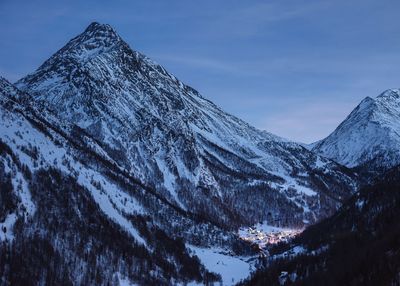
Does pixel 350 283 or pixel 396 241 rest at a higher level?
pixel 396 241

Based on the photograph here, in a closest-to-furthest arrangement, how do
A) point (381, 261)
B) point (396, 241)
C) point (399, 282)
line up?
point (399, 282) < point (381, 261) < point (396, 241)

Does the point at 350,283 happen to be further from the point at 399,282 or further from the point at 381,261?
the point at 399,282

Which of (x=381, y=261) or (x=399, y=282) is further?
(x=381, y=261)

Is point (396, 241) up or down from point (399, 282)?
up

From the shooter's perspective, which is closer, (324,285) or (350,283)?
(350,283)

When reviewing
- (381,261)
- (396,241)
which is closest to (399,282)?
(381,261)

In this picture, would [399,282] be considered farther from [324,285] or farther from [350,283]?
[324,285]

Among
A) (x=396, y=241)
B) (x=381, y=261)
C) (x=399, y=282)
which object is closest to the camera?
(x=399, y=282)

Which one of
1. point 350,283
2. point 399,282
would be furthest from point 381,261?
point 399,282
